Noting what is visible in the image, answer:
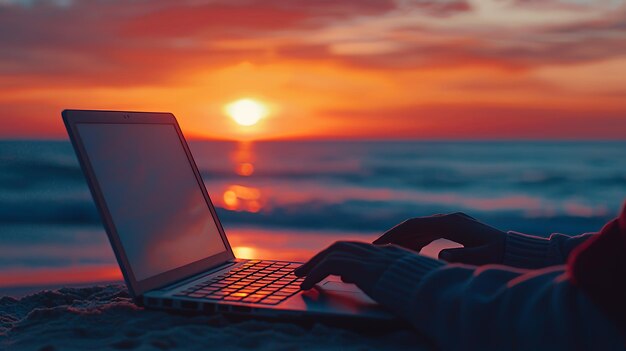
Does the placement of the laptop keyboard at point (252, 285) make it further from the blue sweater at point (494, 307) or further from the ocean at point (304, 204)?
the ocean at point (304, 204)

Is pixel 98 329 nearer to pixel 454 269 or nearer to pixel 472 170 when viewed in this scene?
pixel 454 269

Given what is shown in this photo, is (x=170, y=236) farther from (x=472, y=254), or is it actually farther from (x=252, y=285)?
(x=472, y=254)

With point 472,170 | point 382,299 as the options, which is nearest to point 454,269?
point 382,299

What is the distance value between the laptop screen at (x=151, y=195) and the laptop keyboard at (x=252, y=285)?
0.15 metres

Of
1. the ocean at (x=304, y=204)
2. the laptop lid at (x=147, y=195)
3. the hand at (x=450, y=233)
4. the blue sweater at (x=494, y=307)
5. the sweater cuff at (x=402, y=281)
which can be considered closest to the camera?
the blue sweater at (x=494, y=307)

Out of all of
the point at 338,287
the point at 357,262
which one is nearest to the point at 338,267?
the point at 357,262

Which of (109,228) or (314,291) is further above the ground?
(109,228)

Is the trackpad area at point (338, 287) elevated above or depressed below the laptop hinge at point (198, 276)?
below

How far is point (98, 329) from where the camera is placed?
1.91 meters

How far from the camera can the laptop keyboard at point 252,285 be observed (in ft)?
6.16

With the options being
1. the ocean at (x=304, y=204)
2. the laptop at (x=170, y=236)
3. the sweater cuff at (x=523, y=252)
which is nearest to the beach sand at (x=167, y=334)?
the laptop at (x=170, y=236)

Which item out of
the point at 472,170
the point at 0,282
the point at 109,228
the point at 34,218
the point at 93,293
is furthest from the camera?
the point at 472,170

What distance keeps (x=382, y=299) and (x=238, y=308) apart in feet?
1.45

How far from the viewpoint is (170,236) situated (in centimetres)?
221
